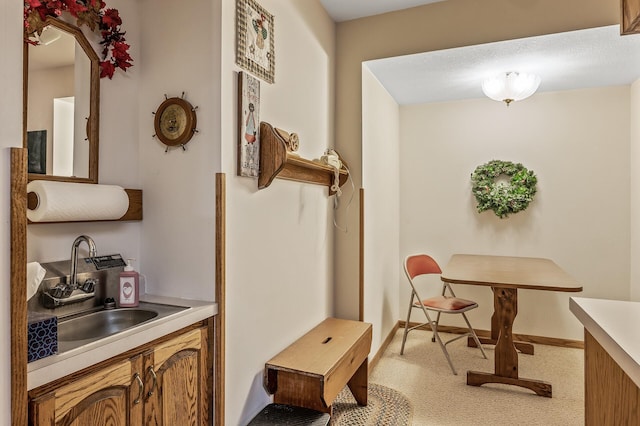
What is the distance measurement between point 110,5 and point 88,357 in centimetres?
146

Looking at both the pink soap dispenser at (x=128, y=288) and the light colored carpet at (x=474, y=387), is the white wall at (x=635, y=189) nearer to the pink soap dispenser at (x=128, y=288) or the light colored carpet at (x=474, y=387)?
the light colored carpet at (x=474, y=387)

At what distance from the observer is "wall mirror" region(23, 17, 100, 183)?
143 cm

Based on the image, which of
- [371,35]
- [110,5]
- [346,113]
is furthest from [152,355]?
[371,35]

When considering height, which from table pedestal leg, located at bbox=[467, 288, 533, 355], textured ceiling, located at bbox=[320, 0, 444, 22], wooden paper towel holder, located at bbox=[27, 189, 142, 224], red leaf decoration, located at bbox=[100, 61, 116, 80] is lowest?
table pedestal leg, located at bbox=[467, 288, 533, 355]

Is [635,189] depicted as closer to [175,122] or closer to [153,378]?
[175,122]

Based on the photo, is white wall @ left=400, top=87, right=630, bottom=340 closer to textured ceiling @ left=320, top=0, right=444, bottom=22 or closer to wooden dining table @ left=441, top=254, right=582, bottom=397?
wooden dining table @ left=441, top=254, right=582, bottom=397

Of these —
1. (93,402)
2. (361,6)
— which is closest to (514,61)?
(361,6)

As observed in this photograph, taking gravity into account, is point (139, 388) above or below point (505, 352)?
above

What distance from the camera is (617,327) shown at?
110 centimetres

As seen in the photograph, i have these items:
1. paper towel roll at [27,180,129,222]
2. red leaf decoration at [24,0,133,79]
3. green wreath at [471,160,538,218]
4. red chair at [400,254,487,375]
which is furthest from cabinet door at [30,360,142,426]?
green wreath at [471,160,538,218]

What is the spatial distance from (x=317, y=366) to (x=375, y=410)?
0.87 metres

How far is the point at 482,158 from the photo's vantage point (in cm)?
396

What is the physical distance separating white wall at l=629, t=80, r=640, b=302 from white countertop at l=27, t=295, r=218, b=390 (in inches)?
144

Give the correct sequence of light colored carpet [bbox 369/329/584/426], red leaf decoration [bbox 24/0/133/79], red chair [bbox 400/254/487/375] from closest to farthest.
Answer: red leaf decoration [bbox 24/0/133/79] < light colored carpet [bbox 369/329/584/426] < red chair [bbox 400/254/487/375]
